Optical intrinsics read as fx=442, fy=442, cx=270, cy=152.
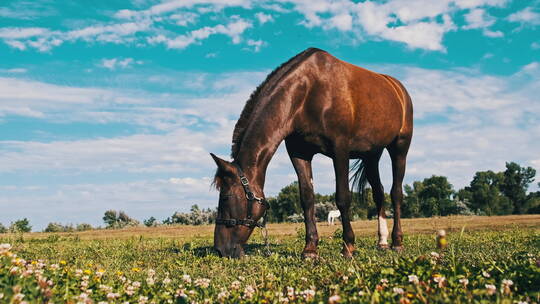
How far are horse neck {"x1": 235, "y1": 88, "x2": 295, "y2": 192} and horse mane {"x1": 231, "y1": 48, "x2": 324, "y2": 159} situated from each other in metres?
0.15

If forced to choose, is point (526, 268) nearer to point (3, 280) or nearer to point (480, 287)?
point (480, 287)

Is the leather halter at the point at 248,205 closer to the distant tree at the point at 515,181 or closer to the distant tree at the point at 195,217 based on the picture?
the distant tree at the point at 195,217

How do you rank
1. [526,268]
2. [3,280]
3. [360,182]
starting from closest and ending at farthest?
[3,280] < [526,268] < [360,182]

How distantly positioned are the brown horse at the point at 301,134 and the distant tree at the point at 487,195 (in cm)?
6445

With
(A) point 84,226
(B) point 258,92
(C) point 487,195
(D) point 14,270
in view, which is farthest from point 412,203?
(D) point 14,270

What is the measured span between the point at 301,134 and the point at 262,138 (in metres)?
0.81

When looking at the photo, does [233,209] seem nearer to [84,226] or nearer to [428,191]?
[84,226]

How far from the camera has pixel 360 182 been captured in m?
11.1

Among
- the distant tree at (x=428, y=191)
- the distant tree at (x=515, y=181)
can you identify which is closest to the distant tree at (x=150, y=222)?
the distant tree at (x=428, y=191)

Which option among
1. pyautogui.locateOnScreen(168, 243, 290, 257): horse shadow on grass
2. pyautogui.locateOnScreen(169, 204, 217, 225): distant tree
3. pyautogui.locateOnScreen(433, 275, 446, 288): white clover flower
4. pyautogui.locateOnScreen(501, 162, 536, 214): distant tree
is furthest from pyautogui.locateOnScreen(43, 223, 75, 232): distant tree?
pyautogui.locateOnScreen(501, 162, 536, 214): distant tree

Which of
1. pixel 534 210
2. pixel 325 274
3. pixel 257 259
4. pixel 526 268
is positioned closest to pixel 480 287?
pixel 526 268

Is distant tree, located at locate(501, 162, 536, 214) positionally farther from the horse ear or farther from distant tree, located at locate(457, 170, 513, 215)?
the horse ear

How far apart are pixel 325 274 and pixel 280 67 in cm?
415

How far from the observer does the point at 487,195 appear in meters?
70.7
